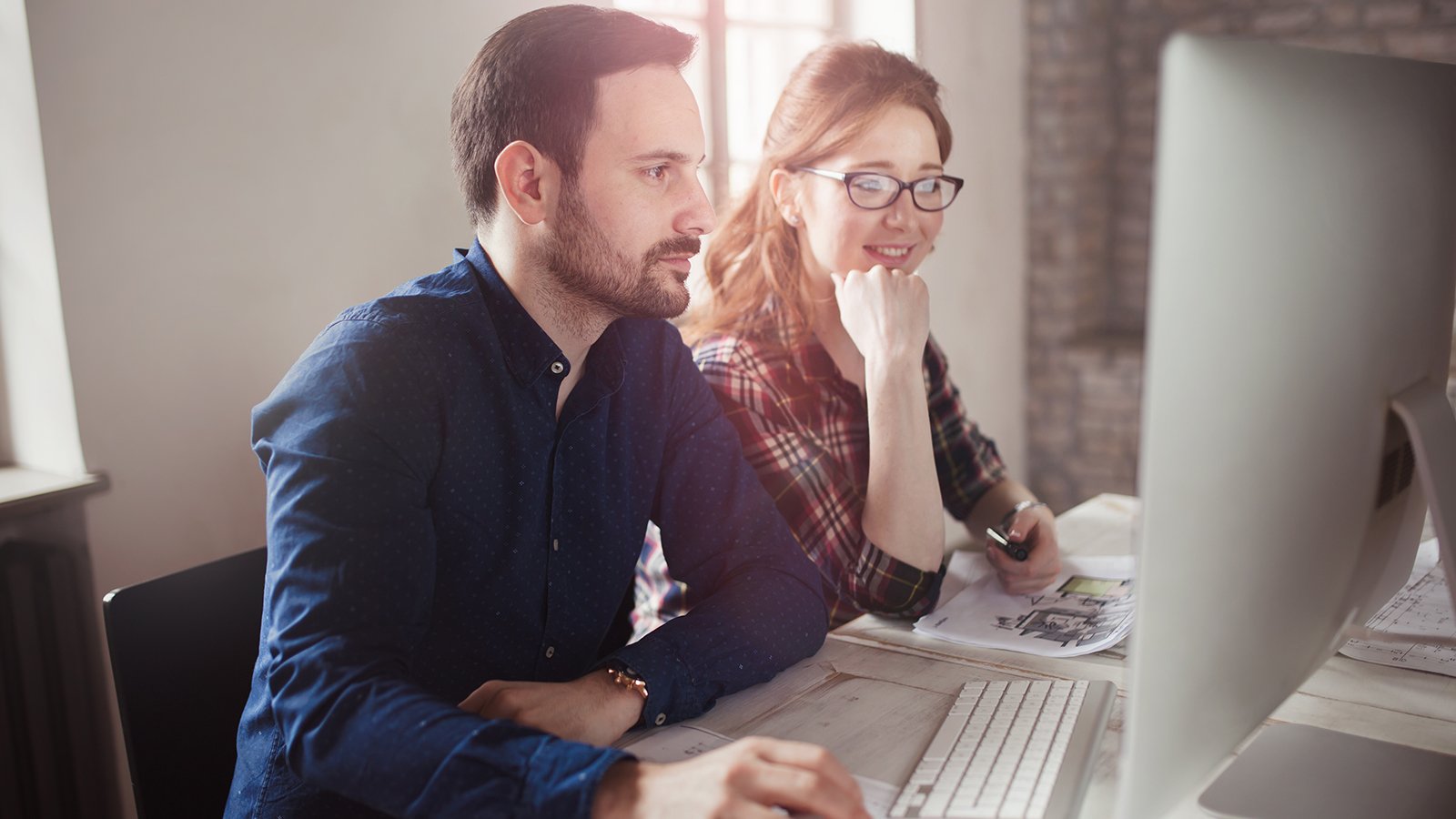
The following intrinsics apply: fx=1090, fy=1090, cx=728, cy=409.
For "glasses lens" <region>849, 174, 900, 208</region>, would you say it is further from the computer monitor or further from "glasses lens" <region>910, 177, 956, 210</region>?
the computer monitor

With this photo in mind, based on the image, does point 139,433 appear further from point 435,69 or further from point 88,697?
point 435,69

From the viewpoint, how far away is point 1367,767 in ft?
2.90

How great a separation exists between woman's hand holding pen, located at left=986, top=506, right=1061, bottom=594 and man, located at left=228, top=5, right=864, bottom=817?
0.30 metres

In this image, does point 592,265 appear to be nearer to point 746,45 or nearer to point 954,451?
point 954,451

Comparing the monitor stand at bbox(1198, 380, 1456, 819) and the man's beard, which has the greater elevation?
the man's beard

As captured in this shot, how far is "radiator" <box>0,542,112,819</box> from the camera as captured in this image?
4.56ft

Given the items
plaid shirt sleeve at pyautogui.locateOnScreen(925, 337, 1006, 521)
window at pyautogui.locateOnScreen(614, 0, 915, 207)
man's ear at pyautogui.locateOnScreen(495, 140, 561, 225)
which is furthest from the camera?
window at pyautogui.locateOnScreen(614, 0, 915, 207)

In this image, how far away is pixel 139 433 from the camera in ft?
4.74

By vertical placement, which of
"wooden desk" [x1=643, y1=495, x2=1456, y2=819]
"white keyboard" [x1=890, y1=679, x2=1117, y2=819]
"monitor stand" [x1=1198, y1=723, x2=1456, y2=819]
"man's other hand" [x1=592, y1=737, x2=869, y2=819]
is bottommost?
"wooden desk" [x1=643, y1=495, x2=1456, y2=819]

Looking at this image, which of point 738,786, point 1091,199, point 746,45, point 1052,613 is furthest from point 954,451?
point 1091,199

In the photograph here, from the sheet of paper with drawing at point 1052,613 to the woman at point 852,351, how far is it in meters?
0.03

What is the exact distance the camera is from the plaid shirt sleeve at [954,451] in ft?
5.91

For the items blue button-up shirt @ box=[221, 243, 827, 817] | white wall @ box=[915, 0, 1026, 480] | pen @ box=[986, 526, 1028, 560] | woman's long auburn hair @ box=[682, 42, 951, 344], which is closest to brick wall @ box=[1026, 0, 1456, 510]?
white wall @ box=[915, 0, 1026, 480]

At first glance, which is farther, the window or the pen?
the window
